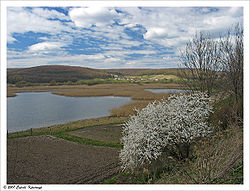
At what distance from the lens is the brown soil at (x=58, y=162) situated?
24.9ft

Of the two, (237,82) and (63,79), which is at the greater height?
(63,79)

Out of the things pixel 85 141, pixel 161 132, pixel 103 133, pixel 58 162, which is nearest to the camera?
pixel 161 132

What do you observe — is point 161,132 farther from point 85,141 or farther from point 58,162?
point 85,141

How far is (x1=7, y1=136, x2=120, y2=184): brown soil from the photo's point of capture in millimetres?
7590

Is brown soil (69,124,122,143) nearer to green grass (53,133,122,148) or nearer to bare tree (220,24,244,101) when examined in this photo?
green grass (53,133,122,148)

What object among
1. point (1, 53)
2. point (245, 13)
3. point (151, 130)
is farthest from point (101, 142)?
point (245, 13)

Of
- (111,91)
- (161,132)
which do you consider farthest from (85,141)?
(111,91)

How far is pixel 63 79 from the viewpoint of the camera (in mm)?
81312

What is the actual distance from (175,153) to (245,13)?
546 cm

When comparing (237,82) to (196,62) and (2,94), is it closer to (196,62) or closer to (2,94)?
(196,62)

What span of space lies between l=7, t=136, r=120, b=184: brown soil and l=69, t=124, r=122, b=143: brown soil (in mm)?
1730

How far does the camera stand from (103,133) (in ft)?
47.8

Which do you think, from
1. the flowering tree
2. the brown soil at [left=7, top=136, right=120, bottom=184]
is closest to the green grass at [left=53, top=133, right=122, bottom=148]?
the brown soil at [left=7, top=136, right=120, bottom=184]

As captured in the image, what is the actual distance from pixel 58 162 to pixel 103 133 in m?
5.60
